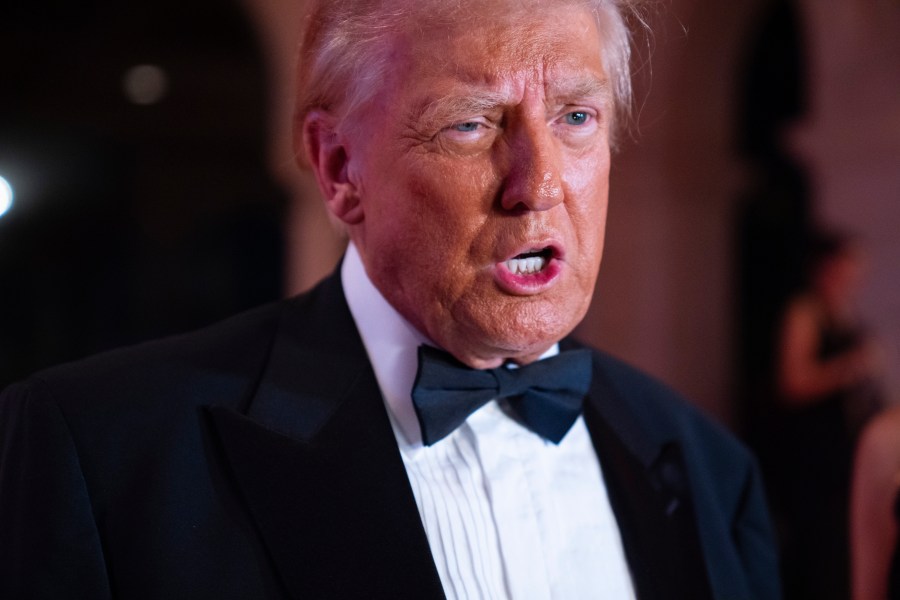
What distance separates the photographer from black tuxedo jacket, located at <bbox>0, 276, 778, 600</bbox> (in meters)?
1.13

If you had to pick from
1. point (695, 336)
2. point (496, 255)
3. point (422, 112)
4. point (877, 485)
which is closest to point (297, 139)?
point (422, 112)

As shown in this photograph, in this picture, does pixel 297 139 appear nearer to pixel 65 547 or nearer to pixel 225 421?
pixel 225 421

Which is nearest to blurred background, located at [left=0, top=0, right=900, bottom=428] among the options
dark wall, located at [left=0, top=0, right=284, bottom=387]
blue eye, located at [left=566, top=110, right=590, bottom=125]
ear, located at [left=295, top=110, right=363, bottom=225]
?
dark wall, located at [left=0, top=0, right=284, bottom=387]

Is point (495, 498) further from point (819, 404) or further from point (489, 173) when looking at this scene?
point (819, 404)

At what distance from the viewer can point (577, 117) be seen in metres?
1.26

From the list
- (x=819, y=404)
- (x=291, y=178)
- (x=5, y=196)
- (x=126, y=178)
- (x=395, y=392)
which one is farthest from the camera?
(x=819, y=404)

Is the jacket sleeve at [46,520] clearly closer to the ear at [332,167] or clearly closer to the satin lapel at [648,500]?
the ear at [332,167]

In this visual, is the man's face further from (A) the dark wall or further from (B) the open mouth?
(A) the dark wall

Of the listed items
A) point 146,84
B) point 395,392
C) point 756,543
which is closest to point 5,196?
point 146,84

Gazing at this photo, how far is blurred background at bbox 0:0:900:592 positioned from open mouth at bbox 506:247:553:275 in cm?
43

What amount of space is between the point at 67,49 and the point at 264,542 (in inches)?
83.9

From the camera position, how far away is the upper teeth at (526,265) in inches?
47.7

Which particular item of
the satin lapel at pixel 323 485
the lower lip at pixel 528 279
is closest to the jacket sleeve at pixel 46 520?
the satin lapel at pixel 323 485

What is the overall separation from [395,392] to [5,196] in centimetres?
144
